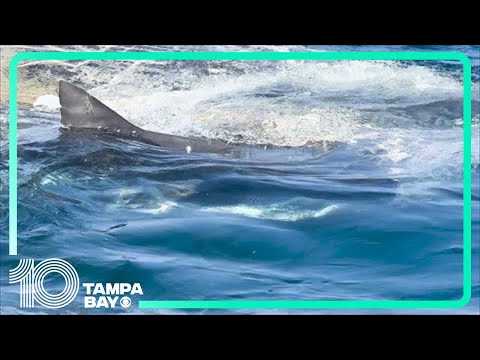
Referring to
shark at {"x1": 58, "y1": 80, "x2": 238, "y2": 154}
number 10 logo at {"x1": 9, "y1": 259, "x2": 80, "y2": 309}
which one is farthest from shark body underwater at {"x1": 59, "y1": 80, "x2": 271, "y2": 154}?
number 10 logo at {"x1": 9, "y1": 259, "x2": 80, "y2": 309}

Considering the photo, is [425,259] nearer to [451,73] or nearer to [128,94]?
[451,73]

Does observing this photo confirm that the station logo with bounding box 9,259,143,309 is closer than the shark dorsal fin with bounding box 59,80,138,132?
Yes

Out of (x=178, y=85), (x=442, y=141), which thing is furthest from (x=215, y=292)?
(x=442, y=141)

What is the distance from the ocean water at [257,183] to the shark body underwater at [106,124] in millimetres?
42

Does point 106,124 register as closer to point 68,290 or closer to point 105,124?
point 105,124

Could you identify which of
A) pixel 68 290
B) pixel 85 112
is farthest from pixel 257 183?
pixel 68 290

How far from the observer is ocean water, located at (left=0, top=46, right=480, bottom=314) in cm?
510

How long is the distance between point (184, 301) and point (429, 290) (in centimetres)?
136

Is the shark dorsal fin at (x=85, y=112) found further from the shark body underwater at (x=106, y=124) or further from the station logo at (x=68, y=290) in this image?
the station logo at (x=68, y=290)

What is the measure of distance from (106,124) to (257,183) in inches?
36.1

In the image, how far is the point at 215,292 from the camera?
509 cm

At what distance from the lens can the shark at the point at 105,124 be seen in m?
5.19

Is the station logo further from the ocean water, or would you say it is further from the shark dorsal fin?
the shark dorsal fin

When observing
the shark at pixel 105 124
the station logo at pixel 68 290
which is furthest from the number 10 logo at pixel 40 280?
the shark at pixel 105 124
